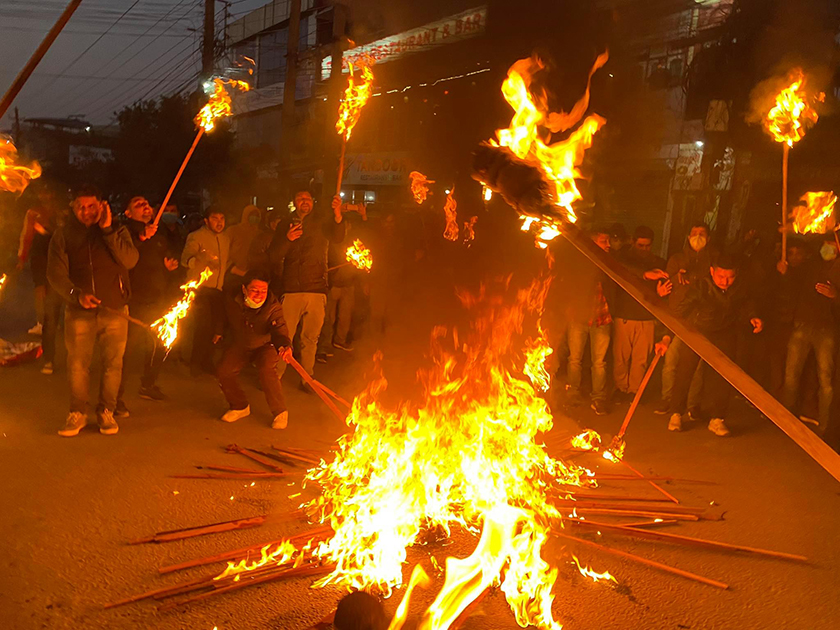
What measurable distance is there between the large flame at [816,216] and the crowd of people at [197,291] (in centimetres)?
536

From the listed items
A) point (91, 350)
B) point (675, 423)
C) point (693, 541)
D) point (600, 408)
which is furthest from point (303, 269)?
point (693, 541)

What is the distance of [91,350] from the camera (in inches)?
242

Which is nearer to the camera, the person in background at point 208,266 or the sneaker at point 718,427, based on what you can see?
the sneaker at point 718,427

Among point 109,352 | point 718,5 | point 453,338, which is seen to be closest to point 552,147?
point 109,352

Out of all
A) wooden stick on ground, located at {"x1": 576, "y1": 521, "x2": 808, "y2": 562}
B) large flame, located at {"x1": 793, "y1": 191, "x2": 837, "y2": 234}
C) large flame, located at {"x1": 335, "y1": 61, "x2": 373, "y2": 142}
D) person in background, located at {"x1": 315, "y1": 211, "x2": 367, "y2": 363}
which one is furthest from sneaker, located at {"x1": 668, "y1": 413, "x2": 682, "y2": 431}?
large flame, located at {"x1": 335, "y1": 61, "x2": 373, "y2": 142}

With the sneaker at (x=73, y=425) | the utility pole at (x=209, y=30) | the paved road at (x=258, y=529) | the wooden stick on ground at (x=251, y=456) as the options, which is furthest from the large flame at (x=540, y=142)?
the utility pole at (x=209, y=30)

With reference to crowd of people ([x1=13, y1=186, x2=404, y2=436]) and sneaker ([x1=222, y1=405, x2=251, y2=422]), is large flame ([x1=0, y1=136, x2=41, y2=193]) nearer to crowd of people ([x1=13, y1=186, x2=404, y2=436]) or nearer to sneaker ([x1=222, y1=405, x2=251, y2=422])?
crowd of people ([x1=13, y1=186, x2=404, y2=436])

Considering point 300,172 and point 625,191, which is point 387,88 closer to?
point 300,172

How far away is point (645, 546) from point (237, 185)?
28.6 meters

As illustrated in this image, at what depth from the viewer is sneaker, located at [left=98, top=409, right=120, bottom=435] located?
6.10 m

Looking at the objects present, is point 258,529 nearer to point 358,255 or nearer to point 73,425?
point 73,425

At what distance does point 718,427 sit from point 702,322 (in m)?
1.12

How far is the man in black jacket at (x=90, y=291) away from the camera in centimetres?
591

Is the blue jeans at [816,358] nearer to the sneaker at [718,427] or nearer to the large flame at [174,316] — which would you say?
the sneaker at [718,427]
